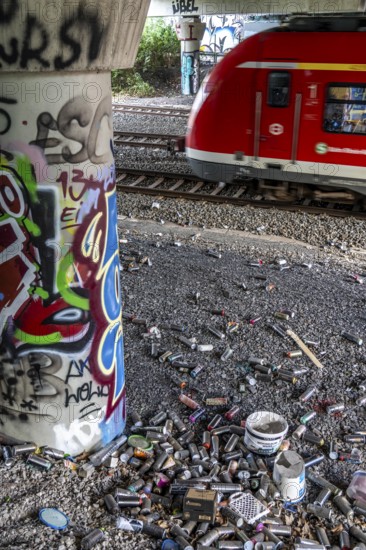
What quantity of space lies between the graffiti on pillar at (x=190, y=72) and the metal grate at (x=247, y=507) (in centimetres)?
2670

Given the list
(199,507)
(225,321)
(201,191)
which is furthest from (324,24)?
(199,507)

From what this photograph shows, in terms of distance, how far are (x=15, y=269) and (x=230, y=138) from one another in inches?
323

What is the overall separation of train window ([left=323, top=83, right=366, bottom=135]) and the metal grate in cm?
789

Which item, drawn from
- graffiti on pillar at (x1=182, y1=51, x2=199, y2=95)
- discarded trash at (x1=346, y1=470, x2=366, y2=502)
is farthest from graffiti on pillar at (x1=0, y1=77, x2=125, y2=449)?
graffiti on pillar at (x1=182, y1=51, x2=199, y2=95)

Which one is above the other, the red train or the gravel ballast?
the red train

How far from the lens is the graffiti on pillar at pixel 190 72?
93.7 ft

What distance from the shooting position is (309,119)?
11133 millimetres

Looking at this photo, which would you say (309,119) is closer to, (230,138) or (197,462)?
(230,138)

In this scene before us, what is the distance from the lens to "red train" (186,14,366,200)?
10586 mm

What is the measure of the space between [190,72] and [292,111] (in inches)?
766

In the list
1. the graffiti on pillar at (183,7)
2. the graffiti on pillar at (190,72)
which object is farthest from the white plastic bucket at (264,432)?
the graffiti on pillar at (190,72)

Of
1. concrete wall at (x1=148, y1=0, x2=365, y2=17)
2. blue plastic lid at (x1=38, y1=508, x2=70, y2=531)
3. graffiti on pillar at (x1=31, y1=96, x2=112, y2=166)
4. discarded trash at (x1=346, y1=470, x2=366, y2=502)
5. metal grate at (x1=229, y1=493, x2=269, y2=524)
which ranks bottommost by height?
discarded trash at (x1=346, y1=470, x2=366, y2=502)

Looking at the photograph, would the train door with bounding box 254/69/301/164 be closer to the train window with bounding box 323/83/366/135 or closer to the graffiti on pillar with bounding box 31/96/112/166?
the train window with bounding box 323/83/366/135

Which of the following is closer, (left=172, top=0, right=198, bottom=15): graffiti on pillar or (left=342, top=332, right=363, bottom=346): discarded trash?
(left=342, top=332, right=363, bottom=346): discarded trash
